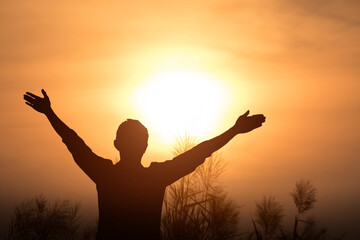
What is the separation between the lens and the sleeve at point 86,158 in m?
3.88

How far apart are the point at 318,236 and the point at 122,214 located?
4007 mm

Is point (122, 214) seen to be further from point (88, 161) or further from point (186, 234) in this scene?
point (186, 234)

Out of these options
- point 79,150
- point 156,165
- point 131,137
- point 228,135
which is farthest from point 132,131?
point 228,135

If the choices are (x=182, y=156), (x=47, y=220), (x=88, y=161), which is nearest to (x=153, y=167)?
(x=182, y=156)

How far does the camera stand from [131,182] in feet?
12.7

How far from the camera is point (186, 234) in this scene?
693 centimetres

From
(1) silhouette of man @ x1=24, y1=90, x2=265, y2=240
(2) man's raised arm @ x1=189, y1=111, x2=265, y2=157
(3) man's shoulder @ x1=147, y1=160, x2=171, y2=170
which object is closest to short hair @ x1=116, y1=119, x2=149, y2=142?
(1) silhouette of man @ x1=24, y1=90, x2=265, y2=240

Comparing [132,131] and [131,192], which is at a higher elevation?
[132,131]

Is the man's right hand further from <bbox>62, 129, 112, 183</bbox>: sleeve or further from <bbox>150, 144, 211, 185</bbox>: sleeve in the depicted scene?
<bbox>150, 144, 211, 185</bbox>: sleeve

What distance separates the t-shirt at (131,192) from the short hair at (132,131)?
0.20 metres

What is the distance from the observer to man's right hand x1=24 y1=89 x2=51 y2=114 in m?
4.23

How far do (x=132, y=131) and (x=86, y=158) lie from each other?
1.27ft

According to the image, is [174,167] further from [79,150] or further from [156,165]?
[79,150]

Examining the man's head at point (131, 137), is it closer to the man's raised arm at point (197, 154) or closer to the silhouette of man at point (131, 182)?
the silhouette of man at point (131, 182)
